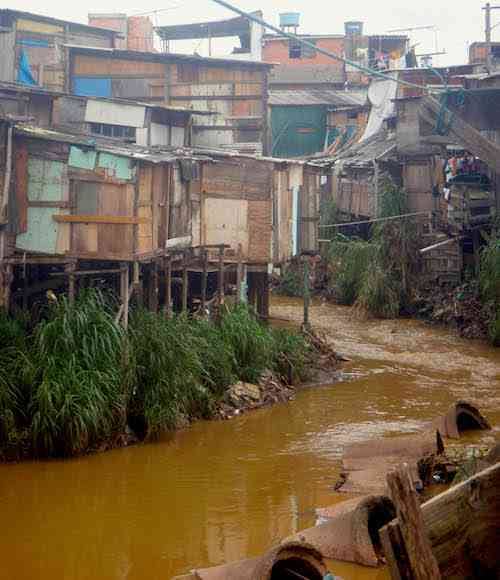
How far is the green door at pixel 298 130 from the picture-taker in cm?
3425

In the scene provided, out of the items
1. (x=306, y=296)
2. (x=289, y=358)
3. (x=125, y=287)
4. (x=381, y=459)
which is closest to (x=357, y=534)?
(x=381, y=459)

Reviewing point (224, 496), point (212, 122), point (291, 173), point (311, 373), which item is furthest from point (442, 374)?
point (212, 122)

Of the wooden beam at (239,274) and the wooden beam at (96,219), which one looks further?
the wooden beam at (239,274)

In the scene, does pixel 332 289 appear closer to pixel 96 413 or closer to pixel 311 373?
pixel 311 373

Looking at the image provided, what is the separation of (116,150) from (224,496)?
5.48m

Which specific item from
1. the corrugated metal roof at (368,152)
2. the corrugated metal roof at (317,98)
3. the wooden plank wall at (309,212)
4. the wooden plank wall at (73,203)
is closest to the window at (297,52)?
the corrugated metal roof at (317,98)

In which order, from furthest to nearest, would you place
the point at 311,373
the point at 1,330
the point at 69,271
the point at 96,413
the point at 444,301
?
the point at 444,301 → the point at 311,373 → the point at 69,271 → the point at 1,330 → the point at 96,413

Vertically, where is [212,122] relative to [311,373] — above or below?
above

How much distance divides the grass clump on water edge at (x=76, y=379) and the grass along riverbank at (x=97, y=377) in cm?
1

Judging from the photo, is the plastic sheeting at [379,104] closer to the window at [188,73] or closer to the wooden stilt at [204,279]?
the window at [188,73]

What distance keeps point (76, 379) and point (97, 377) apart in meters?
0.31

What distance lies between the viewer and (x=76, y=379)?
464 inches

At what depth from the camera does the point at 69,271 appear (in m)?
13.4

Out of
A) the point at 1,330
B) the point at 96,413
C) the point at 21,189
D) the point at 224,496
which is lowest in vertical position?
the point at 224,496
